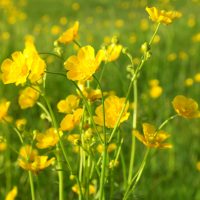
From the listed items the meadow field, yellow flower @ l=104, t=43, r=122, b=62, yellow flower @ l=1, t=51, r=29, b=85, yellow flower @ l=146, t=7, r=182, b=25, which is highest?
yellow flower @ l=146, t=7, r=182, b=25

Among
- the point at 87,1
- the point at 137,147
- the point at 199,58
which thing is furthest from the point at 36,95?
the point at 87,1

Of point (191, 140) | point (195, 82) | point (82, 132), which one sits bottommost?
point (191, 140)

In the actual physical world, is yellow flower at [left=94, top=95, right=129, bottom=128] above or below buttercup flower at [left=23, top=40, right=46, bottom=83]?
below

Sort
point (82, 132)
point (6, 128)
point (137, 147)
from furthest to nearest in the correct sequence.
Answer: point (137, 147) < point (6, 128) < point (82, 132)

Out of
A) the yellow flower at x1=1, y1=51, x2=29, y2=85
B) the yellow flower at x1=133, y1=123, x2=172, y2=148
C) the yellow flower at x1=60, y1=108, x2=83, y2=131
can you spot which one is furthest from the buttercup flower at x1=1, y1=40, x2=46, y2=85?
the yellow flower at x1=133, y1=123, x2=172, y2=148

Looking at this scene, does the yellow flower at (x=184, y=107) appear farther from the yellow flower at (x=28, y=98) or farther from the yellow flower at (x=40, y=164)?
the yellow flower at (x=28, y=98)

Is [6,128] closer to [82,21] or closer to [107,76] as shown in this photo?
[107,76]

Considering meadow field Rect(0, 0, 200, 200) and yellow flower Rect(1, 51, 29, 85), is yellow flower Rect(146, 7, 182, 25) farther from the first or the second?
yellow flower Rect(1, 51, 29, 85)

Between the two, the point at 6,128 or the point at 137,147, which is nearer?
the point at 6,128
